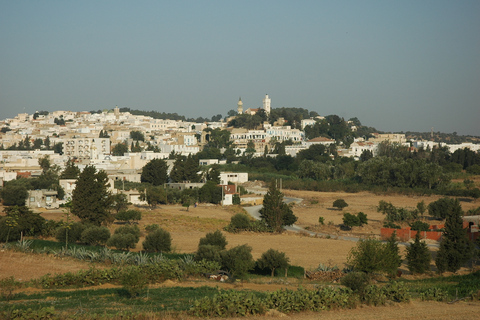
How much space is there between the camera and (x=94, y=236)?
870 inches

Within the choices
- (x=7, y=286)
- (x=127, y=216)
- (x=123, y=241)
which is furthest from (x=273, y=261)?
(x=127, y=216)

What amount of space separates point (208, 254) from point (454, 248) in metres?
9.37

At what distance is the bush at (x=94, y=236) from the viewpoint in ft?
72.2

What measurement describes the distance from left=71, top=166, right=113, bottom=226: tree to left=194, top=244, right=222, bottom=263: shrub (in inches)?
408

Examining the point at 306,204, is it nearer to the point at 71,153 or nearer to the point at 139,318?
the point at 139,318

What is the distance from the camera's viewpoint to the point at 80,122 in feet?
482

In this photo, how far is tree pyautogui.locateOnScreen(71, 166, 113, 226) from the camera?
26.9 m

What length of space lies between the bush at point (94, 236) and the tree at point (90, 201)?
4.66 metres

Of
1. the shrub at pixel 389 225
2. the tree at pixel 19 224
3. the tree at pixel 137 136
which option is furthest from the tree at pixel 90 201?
the tree at pixel 137 136

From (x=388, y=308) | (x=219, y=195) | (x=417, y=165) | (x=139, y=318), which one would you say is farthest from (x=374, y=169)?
(x=139, y=318)

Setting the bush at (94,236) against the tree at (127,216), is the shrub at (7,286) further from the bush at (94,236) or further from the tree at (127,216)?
the tree at (127,216)

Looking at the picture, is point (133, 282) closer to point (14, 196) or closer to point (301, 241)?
point (301, 241)

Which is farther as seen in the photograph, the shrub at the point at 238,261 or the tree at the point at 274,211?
the tree at the point at 274,211

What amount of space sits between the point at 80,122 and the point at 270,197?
125074 millimetres
